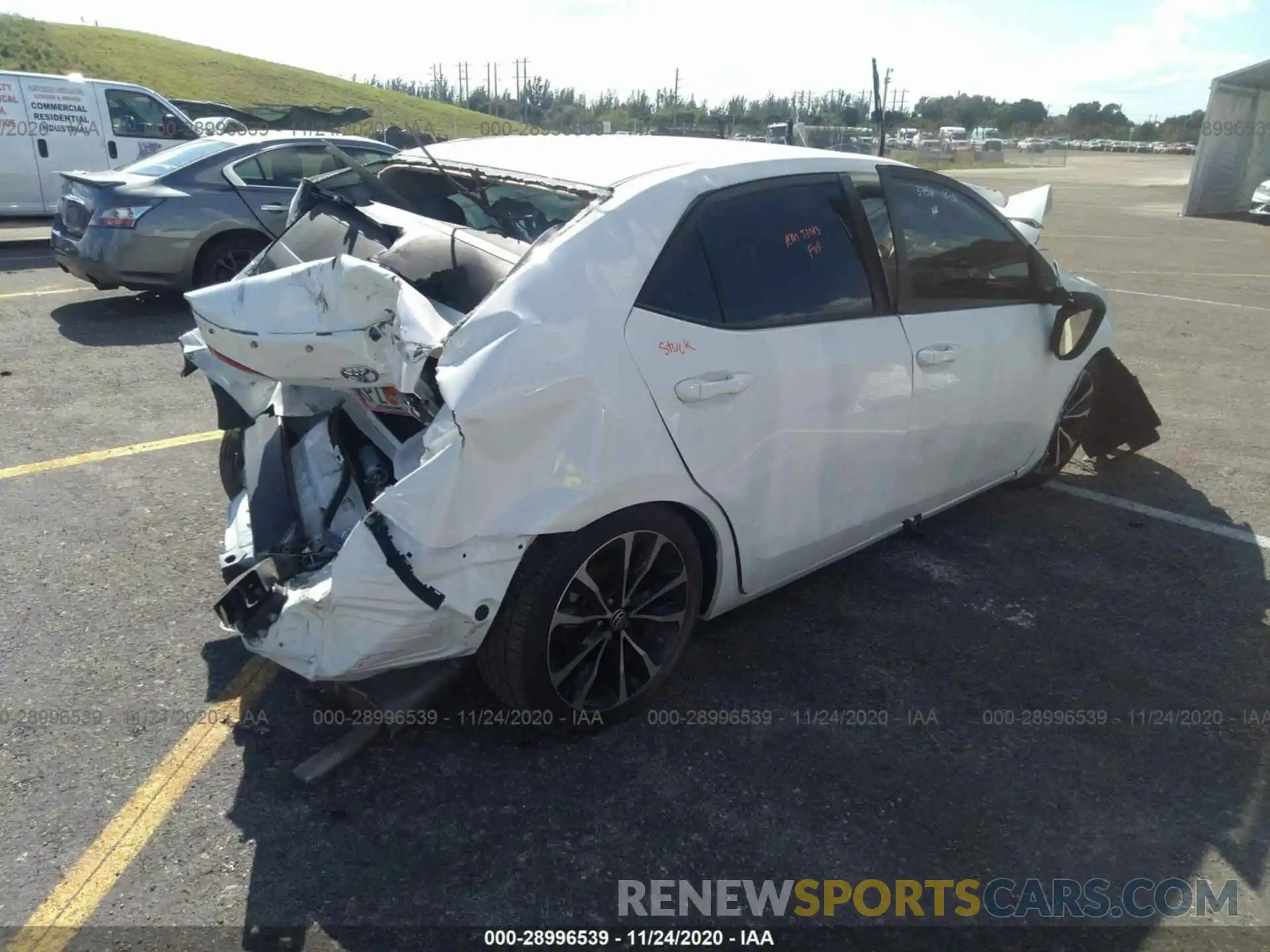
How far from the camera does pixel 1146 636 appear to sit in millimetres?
3746

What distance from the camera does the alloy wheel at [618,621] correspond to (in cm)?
→ 285

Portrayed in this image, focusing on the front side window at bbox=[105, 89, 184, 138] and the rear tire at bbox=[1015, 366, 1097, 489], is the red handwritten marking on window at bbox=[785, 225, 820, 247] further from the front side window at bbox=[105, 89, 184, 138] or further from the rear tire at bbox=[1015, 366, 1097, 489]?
the front side window at bbox=[105, 89, 184, 138]

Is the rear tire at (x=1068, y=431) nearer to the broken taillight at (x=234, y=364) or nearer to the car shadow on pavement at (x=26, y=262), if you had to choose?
the broken taillight at (x=234, y=364)

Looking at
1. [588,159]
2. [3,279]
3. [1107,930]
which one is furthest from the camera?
[3,279]

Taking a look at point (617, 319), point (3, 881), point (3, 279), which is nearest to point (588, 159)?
point (617, 319)

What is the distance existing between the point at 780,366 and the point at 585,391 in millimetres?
789

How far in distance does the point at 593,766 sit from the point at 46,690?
1911 mm

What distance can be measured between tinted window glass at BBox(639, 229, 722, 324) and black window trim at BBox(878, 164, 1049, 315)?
0.96 metres

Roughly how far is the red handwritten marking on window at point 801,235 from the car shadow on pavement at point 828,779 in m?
1.50

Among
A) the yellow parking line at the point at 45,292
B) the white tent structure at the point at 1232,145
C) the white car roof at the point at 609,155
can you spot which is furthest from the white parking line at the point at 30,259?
the white tent structure at the point at 1232,145

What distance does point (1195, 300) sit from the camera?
35.3ft

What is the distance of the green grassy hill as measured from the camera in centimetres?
4397

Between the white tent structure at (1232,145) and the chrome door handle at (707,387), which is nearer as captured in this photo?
the chrome door handle at (707,387)

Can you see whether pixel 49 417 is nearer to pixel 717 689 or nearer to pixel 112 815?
pixel 112 815
